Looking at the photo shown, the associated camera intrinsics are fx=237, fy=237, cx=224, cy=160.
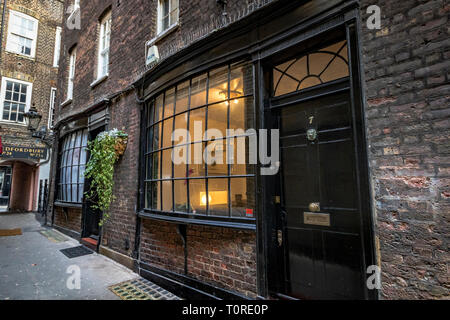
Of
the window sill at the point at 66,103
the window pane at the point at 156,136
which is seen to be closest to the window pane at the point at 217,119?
the window pane at the point at 156,136

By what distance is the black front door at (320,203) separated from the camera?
2.25 m

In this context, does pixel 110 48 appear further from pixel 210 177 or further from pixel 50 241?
pixel 50 241

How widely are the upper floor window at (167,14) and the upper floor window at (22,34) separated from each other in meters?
12.2

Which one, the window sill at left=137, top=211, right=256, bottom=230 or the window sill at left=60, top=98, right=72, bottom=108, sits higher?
the window sill at left=60, top=98, right=72, bottom=108

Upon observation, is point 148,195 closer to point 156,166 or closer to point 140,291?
point 156,166

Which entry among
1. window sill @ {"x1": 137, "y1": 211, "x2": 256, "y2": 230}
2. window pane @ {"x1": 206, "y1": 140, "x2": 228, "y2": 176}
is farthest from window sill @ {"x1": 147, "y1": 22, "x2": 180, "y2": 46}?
window sill @ {"x1": 137, "y1": 211, "x2": 256, "y2": 230}

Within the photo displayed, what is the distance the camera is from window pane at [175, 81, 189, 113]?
12.5 ft

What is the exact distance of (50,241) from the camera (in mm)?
6379

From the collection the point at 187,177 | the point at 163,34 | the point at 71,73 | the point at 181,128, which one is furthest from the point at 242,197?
the point at 71,73

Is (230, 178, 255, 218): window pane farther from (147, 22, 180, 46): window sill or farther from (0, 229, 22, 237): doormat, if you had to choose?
(0, 229, 22, 237): doormat

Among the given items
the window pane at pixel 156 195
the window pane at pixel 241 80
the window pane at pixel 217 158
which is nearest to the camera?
the window pane at pixel 241 80

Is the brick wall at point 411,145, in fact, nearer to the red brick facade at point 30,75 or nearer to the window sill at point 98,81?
the window sill at point 98,81

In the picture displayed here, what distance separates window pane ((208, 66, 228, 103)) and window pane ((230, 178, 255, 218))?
3.87ft
